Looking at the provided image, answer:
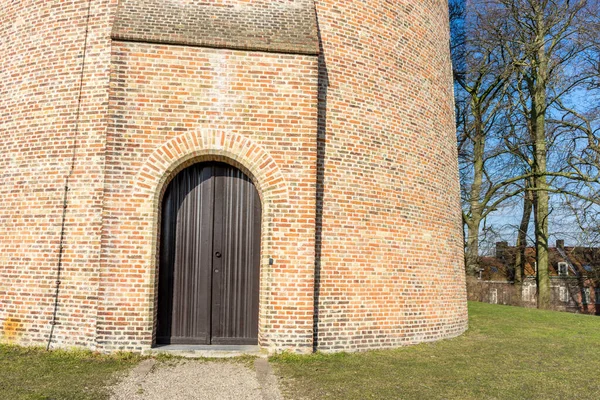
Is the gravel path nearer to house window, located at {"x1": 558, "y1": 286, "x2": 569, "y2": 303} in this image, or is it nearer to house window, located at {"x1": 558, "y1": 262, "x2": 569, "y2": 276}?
house window, located at {"x1": 558, "y1": 262, "x2": 569, "y2": 276}

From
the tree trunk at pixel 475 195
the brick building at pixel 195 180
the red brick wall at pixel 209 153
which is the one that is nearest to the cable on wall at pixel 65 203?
the brick building at pixel 195 180

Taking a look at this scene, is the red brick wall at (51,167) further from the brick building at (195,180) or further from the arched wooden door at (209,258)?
the arched wooden door at (209,258)

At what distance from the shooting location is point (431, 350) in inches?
326

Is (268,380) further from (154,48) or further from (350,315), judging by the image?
(154,48)

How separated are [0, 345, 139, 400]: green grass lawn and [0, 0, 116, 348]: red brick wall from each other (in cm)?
40

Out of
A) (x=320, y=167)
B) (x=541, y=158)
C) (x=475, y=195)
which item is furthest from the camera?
(x=475, y=195)

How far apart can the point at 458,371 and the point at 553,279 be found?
131 ft

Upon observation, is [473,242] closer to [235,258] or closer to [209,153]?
[235,258]

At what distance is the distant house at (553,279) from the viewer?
26438 mm

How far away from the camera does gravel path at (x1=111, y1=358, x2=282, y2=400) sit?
551cm

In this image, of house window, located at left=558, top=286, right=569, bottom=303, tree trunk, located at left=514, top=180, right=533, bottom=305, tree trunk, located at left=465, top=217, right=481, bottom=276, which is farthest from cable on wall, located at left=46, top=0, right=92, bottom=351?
house window, located at left=558, top=286, right=569, bottom=303

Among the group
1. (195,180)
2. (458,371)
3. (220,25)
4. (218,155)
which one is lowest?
(458,371)

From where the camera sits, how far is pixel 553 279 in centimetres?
4194

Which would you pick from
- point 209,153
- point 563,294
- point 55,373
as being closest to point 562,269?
point 563,294
